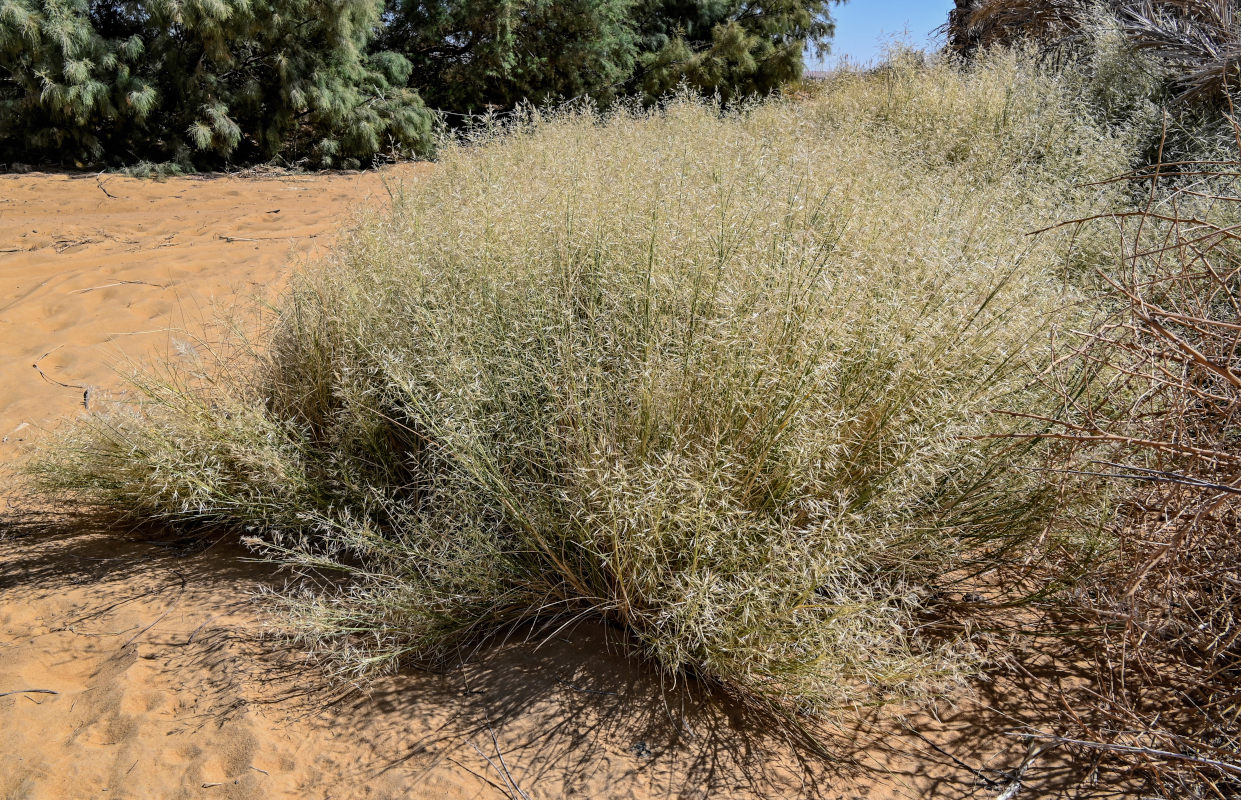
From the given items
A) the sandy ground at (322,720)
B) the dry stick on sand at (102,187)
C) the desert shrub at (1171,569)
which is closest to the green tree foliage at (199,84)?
the dry stick on sand at (102,187)

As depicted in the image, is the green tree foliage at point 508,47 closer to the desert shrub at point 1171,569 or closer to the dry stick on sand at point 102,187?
the dry stick on sand at point 102,187

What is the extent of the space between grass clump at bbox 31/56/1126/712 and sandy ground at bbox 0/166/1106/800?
0.14 m

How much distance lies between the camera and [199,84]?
814 centimetres

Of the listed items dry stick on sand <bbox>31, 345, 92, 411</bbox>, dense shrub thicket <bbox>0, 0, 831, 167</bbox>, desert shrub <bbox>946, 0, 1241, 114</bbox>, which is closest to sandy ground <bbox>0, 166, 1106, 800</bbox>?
dry stick on sand <bbox>31, 345, 92, 411</bbox>

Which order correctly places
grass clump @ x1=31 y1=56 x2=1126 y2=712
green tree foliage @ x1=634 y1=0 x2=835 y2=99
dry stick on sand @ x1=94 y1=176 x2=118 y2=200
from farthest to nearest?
green tree foliage @ x1=634 y1=0 x2=835 y2=99, dry stick on sand @ x1=94 y1=176 x2=118 y2=200, grass clump @ x1=31 y1=56 x2=1126 y2=712

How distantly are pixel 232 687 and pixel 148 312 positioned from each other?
10.3 feet

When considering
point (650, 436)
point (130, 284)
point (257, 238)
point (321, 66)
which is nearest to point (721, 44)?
point (321, 66)

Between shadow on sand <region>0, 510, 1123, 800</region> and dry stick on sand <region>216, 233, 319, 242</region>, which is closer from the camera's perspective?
shadow on sand <region>0, 510, 1123, 800</region>

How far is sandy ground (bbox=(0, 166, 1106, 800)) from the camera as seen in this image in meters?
1.90

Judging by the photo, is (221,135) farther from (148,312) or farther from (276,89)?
(148,312)

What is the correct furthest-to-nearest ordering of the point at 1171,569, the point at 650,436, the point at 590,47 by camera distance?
the point at 590,47, the point at 650,436, the point at 1171,569

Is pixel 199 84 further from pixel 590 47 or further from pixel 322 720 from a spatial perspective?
pixel 322 720

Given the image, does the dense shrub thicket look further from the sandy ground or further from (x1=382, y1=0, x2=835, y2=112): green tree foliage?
the sandy ground

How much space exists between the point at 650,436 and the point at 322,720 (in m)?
1.20
